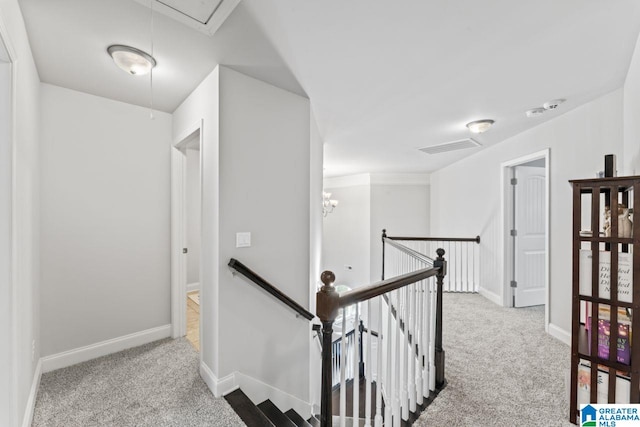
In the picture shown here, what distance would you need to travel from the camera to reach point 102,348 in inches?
97.2

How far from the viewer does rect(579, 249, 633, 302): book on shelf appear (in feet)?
4.79

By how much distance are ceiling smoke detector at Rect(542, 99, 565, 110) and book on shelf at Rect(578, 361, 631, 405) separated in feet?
7.55

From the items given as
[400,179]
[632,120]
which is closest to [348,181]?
[400,179]

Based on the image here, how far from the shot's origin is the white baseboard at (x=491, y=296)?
13.0 feet

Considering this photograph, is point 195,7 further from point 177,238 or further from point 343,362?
point 177,238

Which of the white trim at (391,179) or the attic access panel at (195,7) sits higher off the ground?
the attic access panel at (195,7)

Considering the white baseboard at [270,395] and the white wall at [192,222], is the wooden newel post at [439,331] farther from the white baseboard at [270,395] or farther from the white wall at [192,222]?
the white wall at [192,222]

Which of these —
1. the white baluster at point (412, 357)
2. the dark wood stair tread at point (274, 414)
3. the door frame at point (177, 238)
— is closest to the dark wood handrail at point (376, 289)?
the white baluster at point (412, 357)

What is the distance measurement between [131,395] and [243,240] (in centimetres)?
130

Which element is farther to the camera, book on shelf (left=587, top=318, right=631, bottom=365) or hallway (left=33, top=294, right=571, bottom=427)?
hallway (left=33, top=294, right=571, bottom=427)

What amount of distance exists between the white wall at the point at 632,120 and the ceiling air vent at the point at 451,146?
1734 millimetres

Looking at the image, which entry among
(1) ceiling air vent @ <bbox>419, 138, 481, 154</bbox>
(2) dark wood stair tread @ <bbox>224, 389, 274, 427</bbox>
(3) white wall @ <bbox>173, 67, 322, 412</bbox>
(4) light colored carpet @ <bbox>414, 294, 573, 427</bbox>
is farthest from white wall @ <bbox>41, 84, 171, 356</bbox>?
(1) ceiling air vent @ <bbox>419, 138, 481, 154</bbox>

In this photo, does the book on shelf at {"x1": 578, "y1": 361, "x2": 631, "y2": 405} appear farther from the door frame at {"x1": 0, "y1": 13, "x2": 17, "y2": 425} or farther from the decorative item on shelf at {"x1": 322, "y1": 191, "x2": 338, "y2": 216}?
the decorative item on shelf at {"x1": 322, "y1": 191, "x2": 338, "y2": 216}

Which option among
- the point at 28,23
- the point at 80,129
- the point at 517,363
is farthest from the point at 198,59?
the point at 517,363
